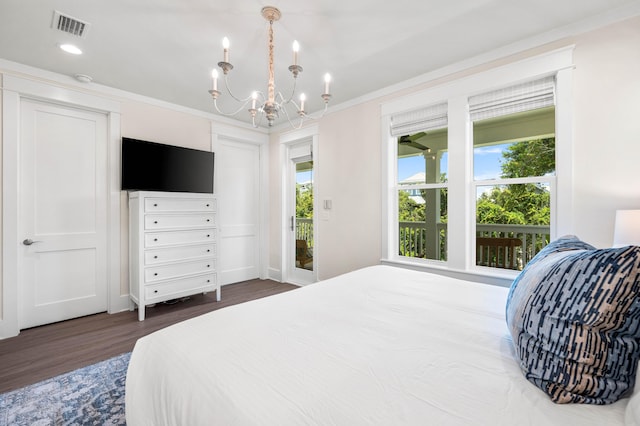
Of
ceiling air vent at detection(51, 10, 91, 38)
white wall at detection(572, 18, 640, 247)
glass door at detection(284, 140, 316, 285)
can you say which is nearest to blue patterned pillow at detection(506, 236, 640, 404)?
white wall at detection(572, 18, 640, 247)

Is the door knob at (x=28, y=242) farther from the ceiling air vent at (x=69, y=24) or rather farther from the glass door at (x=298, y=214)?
the glass door at (x=298, y=214)

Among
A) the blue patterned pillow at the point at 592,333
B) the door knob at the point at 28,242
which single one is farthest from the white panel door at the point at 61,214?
the blue patterned pillow at the point at 592,333

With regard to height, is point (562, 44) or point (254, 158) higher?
point (562, 44)

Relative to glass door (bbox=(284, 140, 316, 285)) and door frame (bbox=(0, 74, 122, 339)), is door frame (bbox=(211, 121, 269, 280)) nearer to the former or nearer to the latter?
glass door (bbox=(284, 140, 316, 285))

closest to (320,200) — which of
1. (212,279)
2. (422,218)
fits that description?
(422,218)

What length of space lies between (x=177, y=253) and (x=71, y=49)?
2195 millimetres

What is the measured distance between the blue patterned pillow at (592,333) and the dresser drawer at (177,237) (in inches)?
137

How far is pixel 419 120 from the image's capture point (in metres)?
3.08

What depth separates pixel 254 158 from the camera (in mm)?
4867

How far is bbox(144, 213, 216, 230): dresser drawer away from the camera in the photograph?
3209 mm

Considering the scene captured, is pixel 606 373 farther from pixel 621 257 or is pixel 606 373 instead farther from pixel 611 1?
pixel 611 1

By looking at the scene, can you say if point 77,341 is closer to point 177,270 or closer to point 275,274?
point 177,270

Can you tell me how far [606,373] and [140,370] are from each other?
1527 millimetres

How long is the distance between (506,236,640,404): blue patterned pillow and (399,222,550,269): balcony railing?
234 centimetres
